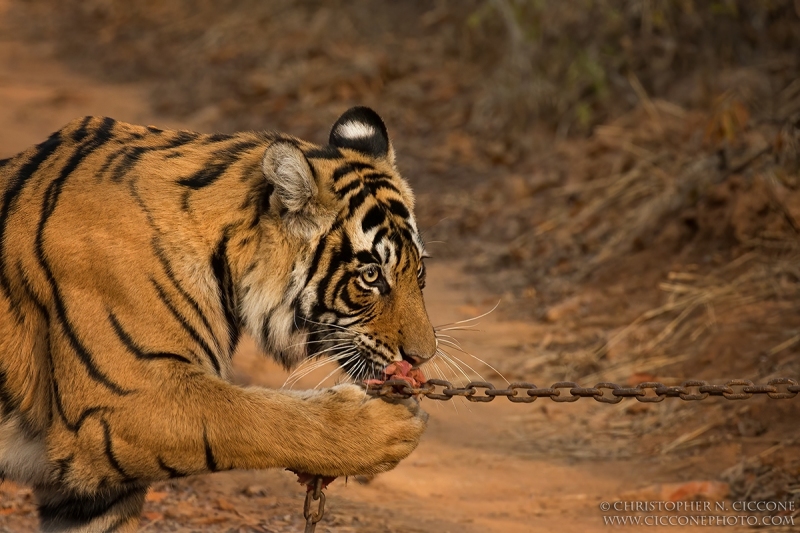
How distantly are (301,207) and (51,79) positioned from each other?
33.5 feet

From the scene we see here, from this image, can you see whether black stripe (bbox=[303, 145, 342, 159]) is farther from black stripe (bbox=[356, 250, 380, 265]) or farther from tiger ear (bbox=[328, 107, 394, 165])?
black stripe (bbox=[356, 250, 380, 265])

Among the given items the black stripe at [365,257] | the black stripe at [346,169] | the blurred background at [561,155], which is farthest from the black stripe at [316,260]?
the blurred background at [561,155]

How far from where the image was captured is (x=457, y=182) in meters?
9.61

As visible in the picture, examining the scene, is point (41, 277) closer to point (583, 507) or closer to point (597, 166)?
point (583, 507)

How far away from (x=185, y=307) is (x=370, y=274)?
644mm

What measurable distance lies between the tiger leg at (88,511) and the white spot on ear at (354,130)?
5.05 ft

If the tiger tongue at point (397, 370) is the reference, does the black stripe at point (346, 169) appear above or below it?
above

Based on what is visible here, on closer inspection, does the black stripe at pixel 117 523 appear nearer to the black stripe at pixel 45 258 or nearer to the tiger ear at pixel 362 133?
the black stripe at pixel 45 258

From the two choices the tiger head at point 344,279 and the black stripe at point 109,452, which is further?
the tiger head at point 344,279

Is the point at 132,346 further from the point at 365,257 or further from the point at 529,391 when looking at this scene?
the point at 529,391

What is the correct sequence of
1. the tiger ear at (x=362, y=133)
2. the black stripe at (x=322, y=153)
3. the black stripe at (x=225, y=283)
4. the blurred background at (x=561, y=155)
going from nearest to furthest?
1. the black stripe at (x=225, y=283)
2. the black stripe at (x=322, y=153)
3. the tiger ear at (x=362, y=133)
4. the blurred background at (x=561, y=155)

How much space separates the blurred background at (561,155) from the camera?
5.21 metres

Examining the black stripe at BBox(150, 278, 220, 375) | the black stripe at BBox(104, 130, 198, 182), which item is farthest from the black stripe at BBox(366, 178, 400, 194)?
the black stripe at BBox(150, 278, 220, 375)

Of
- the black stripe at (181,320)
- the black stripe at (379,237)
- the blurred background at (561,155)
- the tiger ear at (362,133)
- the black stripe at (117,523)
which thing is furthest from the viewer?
the blurred background at (561,155)
